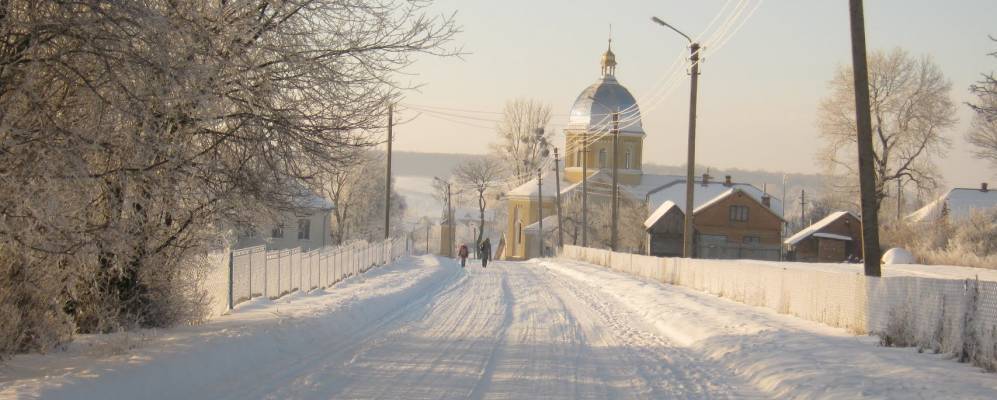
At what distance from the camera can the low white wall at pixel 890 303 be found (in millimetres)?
12750

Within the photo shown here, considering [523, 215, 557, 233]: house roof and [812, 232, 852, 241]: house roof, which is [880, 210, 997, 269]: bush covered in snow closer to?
[812, 232, 852, 241]: house roof

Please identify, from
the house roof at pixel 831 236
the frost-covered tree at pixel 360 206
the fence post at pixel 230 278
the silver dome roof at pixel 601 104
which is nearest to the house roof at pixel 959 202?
the house roof at pixel 831 236

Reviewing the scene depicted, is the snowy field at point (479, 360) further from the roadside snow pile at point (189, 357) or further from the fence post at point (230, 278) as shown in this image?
the fence post at point (230, 278)

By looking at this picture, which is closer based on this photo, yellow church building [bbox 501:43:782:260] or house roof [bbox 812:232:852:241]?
house roof [bbox 812:232:852:241]

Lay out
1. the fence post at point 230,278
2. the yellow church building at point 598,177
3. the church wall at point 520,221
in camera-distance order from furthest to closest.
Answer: the church wall at point 520,221 → the yellow church building at point 598,177 → the fence post at point 230,278

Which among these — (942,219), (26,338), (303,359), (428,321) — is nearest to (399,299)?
(428,321)

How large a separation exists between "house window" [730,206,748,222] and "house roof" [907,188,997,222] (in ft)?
36.9

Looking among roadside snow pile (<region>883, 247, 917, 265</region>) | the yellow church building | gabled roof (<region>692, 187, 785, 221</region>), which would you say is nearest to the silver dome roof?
the yellow church building

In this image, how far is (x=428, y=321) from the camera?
802 inches

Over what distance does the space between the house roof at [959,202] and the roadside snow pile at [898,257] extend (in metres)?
17.1

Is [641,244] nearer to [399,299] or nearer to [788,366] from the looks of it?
[399,299]

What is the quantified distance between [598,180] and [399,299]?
65672 millimetres

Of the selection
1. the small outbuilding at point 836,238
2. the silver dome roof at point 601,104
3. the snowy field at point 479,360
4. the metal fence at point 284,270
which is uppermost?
the silver dome roof at point 601,104

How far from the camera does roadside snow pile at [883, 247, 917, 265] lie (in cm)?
5472
